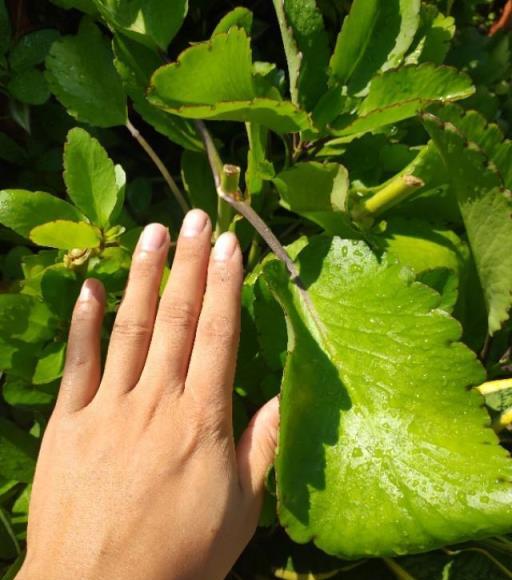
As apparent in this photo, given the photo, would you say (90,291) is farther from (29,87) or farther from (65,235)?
(29,87)

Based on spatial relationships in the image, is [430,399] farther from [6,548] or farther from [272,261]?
[6,548]

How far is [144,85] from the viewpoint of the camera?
3.15 feet

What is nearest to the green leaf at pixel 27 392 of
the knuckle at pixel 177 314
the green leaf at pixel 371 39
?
the knuckle at pixel 177 314

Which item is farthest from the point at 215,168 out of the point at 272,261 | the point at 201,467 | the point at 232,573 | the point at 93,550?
the point at 232,573

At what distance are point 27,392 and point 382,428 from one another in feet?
1.61

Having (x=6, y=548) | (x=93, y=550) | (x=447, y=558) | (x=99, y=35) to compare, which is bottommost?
(x=447, y=558)

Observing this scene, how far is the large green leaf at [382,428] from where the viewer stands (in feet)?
2.46

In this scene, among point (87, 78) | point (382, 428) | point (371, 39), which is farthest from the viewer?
point (87, 78)

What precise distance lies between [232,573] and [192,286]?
19.8 inches

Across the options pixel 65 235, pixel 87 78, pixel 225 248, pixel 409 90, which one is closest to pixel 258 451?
pixel 225 248

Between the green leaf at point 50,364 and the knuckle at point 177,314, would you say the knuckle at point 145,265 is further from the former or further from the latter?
the green leaf at point 50,364

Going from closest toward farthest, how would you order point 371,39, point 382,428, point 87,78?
point 382,428 < point 371,39 < point 87,78

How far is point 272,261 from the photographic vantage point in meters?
0.86

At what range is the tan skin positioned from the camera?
2.55 ft
